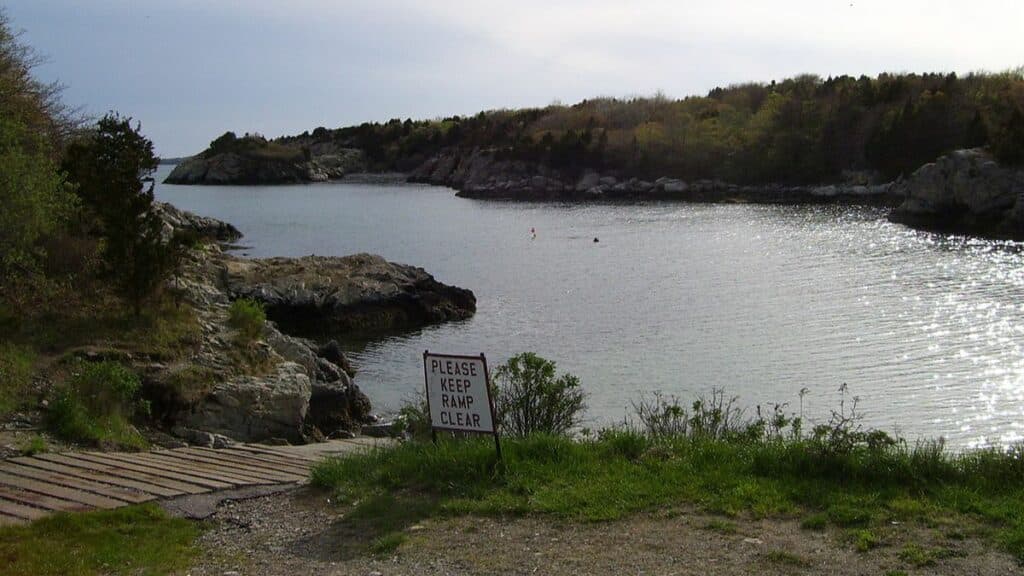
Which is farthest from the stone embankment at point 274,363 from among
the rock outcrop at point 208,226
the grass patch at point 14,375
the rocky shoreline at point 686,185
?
the rocky shoreline at point 686,185

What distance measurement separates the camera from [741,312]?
108ft

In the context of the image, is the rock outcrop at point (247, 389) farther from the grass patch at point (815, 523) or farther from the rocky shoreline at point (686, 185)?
the rocky shoreline at point (686, 185)

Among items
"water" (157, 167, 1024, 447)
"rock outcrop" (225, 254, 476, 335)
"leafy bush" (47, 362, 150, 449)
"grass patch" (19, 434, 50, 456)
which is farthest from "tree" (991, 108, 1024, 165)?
"grass patch" (19, 434, 50, 456)

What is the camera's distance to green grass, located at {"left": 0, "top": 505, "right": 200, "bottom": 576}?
6.67 metres

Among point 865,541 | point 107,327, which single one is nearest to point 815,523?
point 865,541

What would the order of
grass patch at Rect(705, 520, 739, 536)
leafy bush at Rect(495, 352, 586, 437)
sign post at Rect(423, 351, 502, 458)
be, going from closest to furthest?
1. grass patch at Rect(705, 520, 739, 536)
2. sign post at Rect(423, 351, 502, 458)
3. leafy bush at Rect(495, 352, 586, 437)

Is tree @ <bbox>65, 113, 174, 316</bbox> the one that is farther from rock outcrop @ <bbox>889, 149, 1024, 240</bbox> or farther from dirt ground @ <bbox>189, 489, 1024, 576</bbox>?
rock outcrop @ <bbox>889, 149, 1024, 240</bbox>

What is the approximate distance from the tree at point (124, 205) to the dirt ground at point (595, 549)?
1071 centimetres

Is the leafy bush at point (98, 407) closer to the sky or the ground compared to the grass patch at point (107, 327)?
closer to the ground

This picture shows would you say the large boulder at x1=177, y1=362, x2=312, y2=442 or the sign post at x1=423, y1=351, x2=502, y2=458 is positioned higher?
the sign post at x1=423, y1=351, x2=502, y2=458

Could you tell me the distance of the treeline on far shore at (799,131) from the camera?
95.6m

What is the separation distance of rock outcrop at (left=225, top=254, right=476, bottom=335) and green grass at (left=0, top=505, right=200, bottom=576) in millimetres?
25357

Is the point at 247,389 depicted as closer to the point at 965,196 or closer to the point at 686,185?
the point at 965,196

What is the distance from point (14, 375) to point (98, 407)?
1371mm
